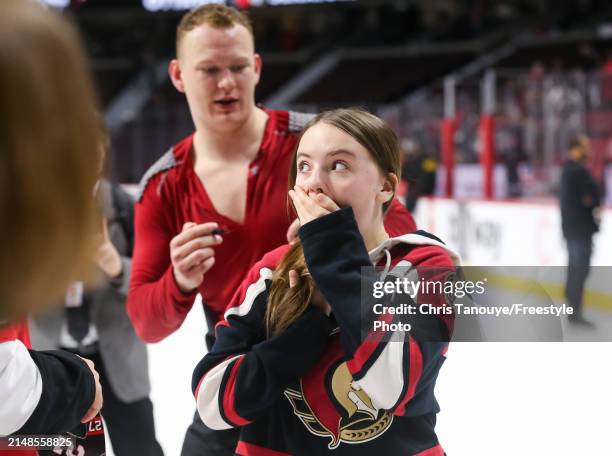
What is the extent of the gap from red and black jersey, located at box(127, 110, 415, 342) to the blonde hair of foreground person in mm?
963

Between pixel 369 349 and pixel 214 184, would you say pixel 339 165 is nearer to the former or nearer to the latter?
pixel 369 349

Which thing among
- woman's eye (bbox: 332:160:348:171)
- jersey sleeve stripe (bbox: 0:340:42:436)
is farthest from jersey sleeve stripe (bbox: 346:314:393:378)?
jersey sleeve stripe (bbox: 0:340:42:436)

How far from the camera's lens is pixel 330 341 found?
3.55 ft

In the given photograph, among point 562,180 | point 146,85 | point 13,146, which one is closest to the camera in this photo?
point 13,146

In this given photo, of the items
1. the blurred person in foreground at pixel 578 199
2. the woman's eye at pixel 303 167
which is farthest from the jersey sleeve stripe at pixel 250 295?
the blurred person in foreground at pixel 578 199

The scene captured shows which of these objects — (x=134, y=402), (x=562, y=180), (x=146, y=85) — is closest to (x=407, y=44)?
(x=146, y=85)

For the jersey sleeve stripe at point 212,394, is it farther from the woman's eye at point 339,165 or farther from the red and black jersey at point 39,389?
the woman's eye at point 339,165

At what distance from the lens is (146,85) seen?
1583cm

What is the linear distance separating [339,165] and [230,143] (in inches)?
21.1

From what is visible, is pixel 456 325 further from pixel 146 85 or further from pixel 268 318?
pixel 146 85

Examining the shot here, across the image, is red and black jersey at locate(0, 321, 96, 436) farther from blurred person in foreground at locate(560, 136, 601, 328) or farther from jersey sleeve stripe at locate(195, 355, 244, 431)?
blurred person in foreground at locate(560, 136, 601, 328)

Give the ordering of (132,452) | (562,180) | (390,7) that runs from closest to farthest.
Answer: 1. (132,452)
2. (562,180)
3. (390,7)

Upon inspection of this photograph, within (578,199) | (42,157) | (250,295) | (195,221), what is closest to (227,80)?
(195,221)

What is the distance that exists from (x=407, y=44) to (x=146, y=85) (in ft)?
17.4
